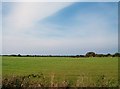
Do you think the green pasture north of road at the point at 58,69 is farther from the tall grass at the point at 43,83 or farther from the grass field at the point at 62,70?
the tall grass at the point at 43,83

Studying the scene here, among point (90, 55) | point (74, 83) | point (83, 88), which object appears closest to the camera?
point (83, 88)

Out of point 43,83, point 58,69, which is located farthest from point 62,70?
point 43,83

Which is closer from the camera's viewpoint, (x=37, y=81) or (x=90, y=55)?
(x=37, y=81)

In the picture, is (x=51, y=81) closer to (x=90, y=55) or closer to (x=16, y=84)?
(x=16, y=84)

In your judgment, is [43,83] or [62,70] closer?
[43,83]

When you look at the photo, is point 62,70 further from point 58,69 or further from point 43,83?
point 43,83

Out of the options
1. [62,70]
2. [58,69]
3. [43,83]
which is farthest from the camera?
[58,69]

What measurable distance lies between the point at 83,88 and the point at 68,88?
0.54 m

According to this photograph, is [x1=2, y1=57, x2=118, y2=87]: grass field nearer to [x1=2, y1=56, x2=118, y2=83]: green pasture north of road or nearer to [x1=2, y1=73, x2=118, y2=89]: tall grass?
[x1=2, y1=56, x2=118, y2=83]: green pasture north of road

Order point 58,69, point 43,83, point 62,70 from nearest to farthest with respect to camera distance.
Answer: point 43,83
point 62,70
point 58,69

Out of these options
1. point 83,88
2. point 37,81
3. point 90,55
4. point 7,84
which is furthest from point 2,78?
point 90,55

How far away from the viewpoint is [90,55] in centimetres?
3650

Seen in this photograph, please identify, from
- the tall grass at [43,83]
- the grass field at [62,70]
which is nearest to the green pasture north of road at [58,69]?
the grass field at [62,70]

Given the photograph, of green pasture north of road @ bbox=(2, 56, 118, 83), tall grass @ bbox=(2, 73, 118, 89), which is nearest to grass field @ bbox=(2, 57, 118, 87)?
green pasture north of road @ bbox=(2, 56, 118, 83)
